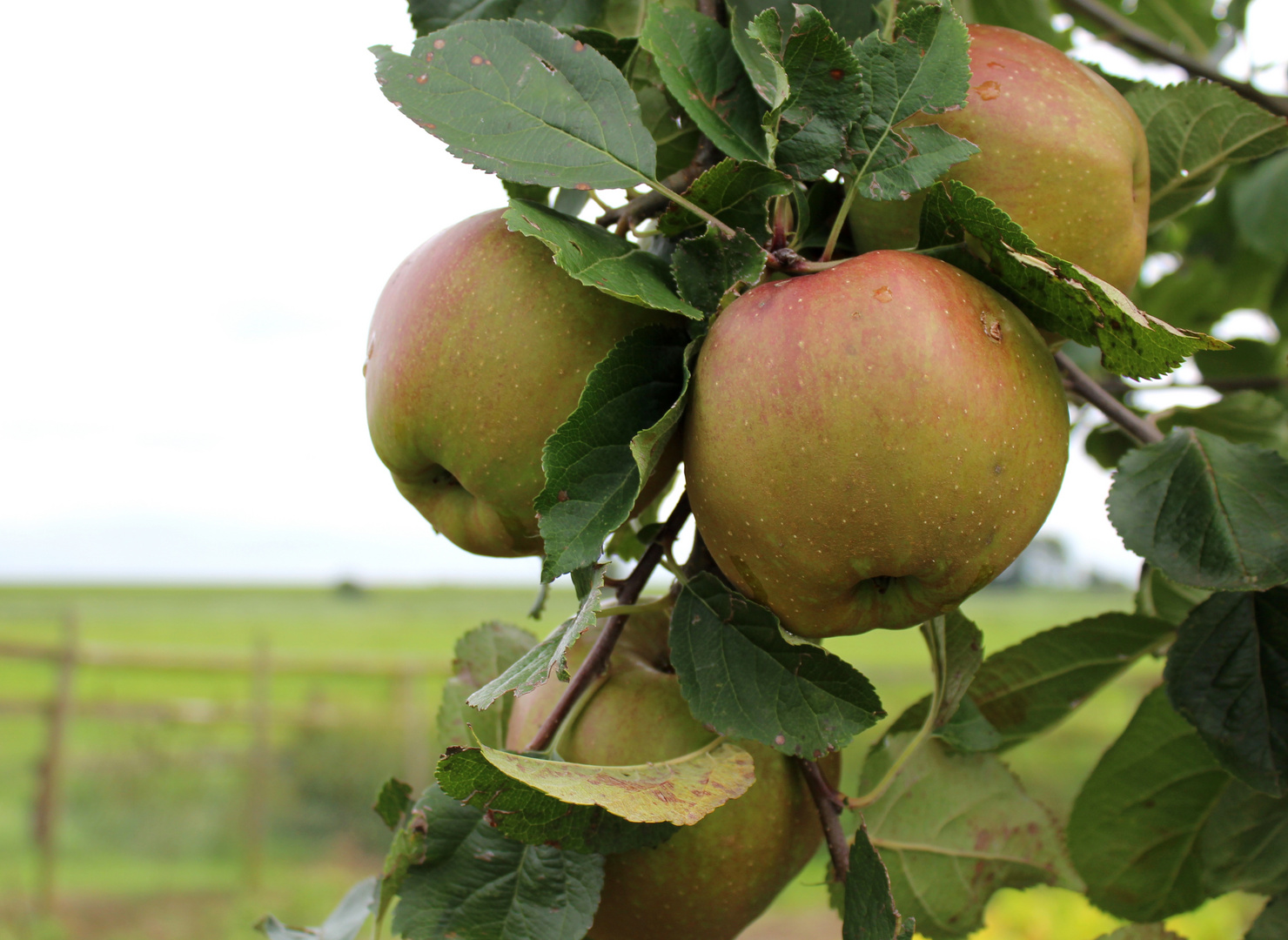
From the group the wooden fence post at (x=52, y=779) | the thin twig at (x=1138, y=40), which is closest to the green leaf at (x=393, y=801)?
the thin twig at (x=1138, y=40)

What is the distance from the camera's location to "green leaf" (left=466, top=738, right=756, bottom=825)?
44cm

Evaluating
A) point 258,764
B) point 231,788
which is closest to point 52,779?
point 258,764

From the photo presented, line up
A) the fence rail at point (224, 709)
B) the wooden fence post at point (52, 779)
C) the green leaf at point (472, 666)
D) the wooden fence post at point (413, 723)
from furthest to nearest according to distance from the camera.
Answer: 1. the wooden fence post at point (413, 723)
2. the fence rail at point (224, 709)
3. the wooden fence post at point (52, 779)
4. the green leaf at point (472, 666)

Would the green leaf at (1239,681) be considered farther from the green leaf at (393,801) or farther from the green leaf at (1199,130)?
the green leaf at (393,801)

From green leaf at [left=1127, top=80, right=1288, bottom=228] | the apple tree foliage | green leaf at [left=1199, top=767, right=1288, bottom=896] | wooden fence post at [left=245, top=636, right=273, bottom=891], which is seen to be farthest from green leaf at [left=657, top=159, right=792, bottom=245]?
wooden fence post at [left=245, top=636, right=273, bottom=891]

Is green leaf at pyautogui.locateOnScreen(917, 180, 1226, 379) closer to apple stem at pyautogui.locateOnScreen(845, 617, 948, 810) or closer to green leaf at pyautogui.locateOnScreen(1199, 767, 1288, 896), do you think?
apple stem at pyautogui.locateOnScreen(845, 617, 948, 810)

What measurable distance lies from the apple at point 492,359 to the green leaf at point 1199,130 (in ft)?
1.30

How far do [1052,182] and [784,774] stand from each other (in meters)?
→ 0.39

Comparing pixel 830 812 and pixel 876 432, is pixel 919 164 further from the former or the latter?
pixel 830 812

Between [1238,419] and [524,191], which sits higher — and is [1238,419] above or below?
below

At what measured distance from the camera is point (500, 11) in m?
0.67

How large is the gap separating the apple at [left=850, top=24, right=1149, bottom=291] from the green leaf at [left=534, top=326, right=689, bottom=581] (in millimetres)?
184

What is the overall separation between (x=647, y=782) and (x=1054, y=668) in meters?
0.44

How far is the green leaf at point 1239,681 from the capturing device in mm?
626
